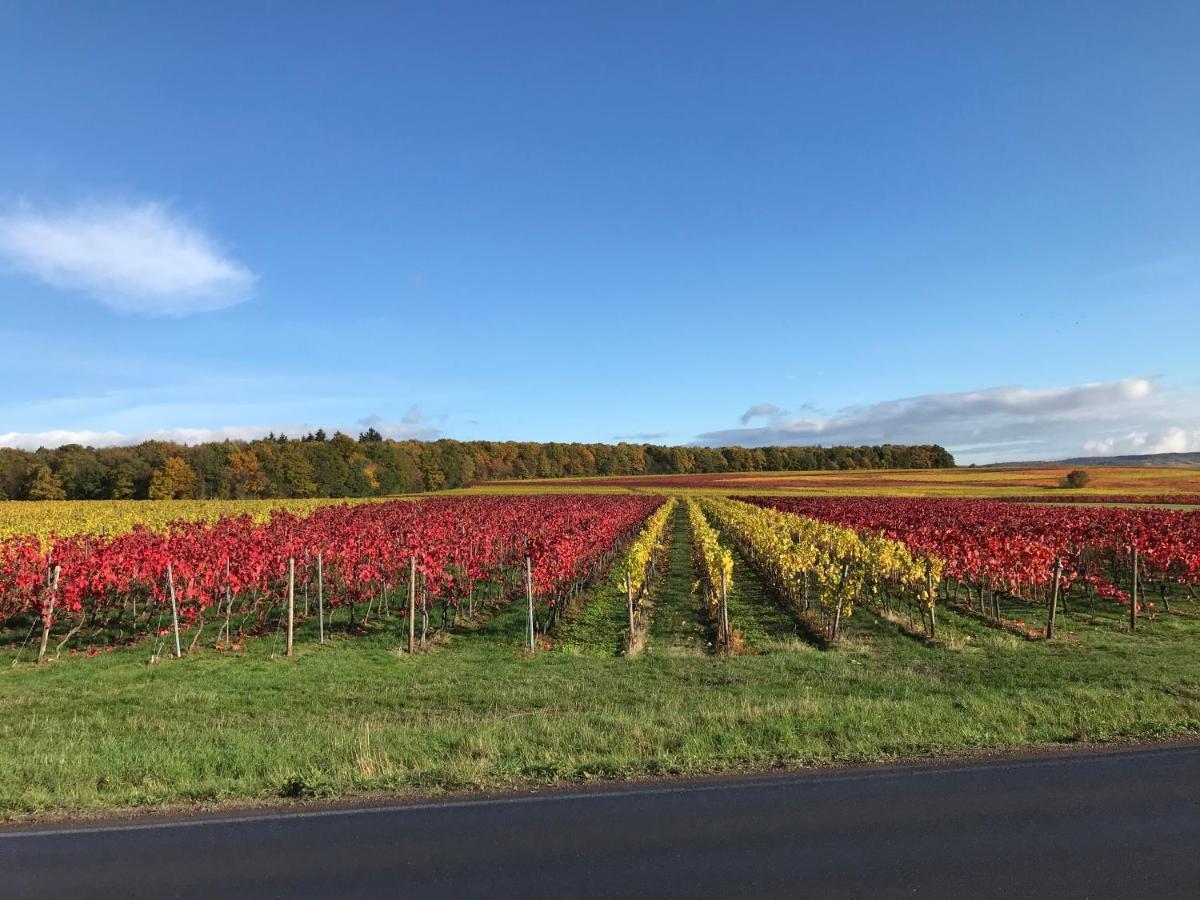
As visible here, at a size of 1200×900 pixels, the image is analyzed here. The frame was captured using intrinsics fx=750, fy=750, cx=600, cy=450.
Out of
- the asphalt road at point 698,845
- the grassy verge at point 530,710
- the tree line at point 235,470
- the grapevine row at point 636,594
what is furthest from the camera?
the tree line at point 235,470

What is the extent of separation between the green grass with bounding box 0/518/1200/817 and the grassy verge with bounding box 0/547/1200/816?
0.13ft

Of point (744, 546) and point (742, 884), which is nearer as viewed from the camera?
point (742, 884)

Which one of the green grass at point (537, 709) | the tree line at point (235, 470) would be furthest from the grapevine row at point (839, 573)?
the tree line at point (235, 470)

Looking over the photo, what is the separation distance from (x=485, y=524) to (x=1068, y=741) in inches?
994

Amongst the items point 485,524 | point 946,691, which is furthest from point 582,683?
point 485,524

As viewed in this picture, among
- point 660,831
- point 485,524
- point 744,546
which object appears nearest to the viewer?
point 660,831

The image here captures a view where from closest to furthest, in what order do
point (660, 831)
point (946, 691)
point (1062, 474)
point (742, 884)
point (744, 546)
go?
point (742, 884)
point (660, 831)
point (946, 691)
point (744, 546)
point (1062, 474)

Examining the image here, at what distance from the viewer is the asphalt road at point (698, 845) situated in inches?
192

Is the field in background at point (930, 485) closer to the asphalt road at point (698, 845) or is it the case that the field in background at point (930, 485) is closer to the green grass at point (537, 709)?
the green grass at point (537, 709)

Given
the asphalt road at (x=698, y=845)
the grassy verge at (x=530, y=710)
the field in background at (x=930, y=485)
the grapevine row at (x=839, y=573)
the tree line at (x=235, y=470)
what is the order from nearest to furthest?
the asphalt road at (x=698, y=845), the grassy verge at (x=530, y=710), the grapevine row at (x=839, y=573), the field in background at (x=930, y=485), the tree line at (x=235, y=470)

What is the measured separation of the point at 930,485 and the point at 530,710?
89676mm

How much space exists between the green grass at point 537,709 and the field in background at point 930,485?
6466cm

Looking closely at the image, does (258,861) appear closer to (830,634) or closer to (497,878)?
(497,878)

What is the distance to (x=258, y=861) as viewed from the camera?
540 centimetres
